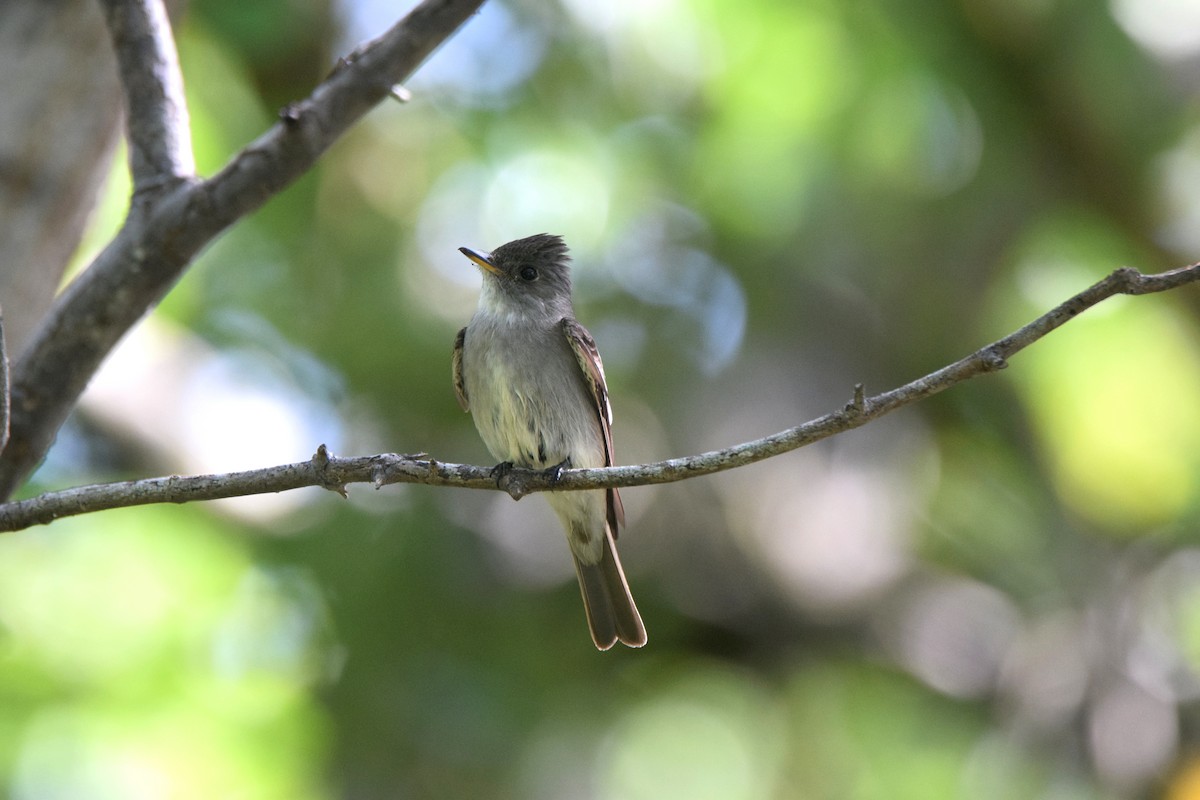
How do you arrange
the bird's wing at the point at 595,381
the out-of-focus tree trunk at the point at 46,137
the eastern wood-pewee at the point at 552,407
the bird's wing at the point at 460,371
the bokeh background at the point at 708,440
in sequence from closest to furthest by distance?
the out-of-focus tree trunk at the point at 46,137 → the eastern wood-pewee at the point at 552,407 → the bird's wing at the point at 595,381 → the bird's wing at the point at 460,371 → the bokeh background at the point at 708,440

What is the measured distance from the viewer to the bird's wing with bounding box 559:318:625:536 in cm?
498

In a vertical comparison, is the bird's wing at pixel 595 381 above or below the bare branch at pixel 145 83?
below

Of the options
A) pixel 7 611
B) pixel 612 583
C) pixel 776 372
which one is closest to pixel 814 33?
pixel 776 372

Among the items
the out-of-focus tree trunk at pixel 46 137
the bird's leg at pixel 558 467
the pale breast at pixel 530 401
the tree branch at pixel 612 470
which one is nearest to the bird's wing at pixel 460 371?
the pale breast at pixel 530 401

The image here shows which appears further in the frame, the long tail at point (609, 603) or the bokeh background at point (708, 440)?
the bokeh background at point (708, 440)

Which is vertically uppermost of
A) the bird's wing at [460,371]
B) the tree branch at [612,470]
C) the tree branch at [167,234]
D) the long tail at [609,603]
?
the bird's wing at [460,371]

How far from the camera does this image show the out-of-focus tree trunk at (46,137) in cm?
403

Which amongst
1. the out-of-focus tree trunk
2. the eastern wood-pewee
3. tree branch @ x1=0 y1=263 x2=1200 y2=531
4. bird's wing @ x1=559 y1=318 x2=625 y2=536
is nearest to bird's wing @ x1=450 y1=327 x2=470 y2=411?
the eastern wood-pewee

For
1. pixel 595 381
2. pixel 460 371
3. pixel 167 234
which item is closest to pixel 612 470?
pixel 167 234

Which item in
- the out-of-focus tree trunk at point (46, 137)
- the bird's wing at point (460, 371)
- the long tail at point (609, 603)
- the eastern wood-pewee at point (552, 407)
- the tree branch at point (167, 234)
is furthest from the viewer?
the bird's wing at point (460, 371)

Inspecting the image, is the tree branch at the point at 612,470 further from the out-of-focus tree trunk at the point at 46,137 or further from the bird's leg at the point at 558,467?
the out-of-focus tree trunk at the point at 46,137

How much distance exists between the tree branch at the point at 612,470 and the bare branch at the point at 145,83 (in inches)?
49.5

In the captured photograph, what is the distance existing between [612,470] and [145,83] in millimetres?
2026

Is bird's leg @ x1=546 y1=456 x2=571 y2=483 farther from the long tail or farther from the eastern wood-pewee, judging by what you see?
the long tail
